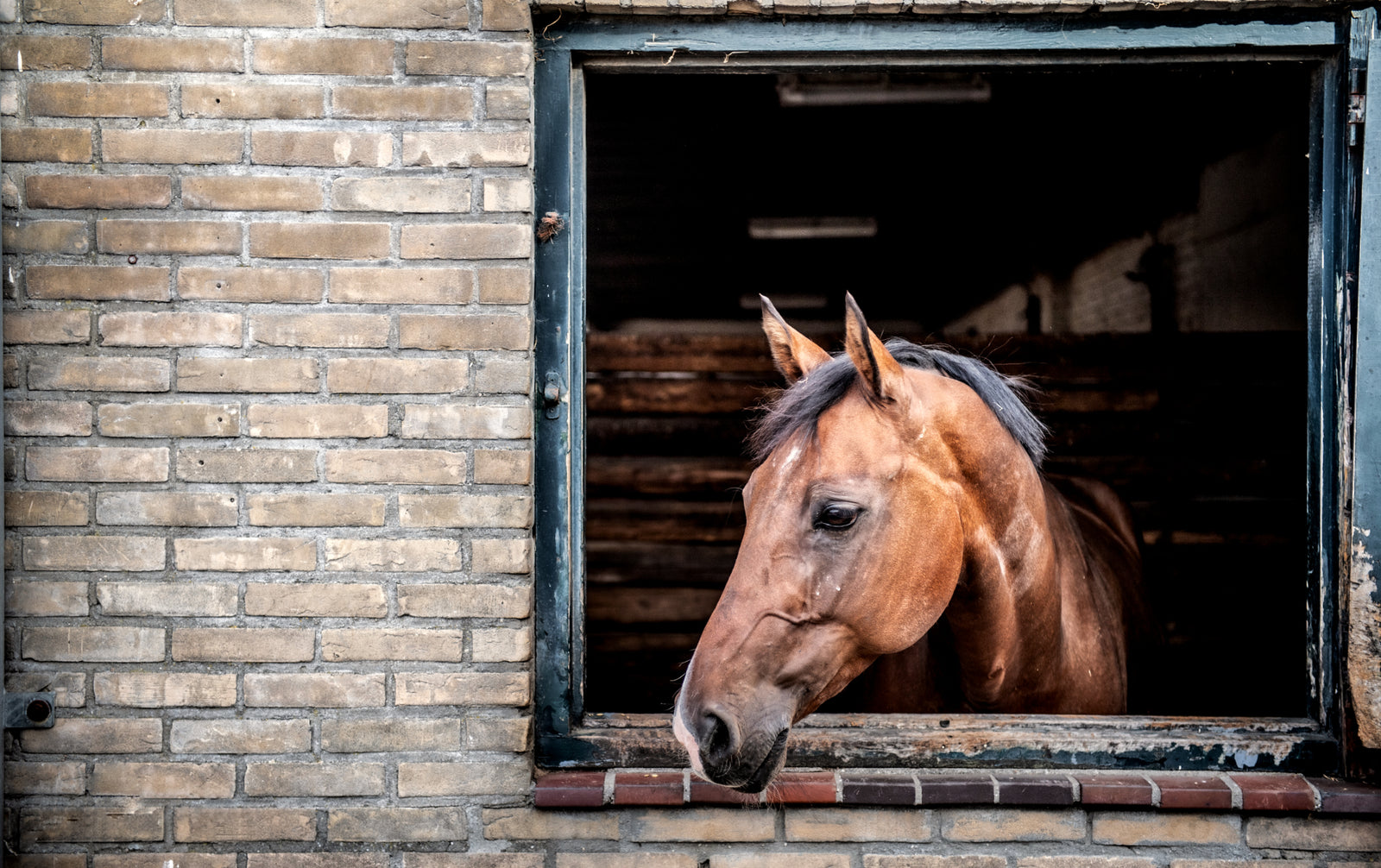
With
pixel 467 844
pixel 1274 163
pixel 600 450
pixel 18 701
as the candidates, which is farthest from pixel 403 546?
pixel 1274 163

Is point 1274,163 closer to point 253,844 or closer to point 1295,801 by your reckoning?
point 1295,801

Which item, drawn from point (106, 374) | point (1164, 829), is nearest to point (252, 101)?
point (106, 374)

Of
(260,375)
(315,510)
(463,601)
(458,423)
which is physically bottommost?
(463,601)

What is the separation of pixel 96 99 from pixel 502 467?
1275 mm

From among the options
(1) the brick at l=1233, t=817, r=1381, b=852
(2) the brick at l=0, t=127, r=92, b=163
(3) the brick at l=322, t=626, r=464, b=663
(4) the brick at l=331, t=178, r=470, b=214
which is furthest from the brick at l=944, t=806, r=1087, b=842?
(2) the brick at l=0, t=127, r=92, b=163

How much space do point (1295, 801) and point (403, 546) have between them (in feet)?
7.00

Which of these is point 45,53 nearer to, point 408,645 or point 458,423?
point 458,423

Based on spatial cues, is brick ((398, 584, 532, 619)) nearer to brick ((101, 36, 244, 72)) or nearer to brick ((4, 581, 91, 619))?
brick ((4, 581, 91, 619))

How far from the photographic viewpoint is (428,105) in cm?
203

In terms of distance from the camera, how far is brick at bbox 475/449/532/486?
2.02 meters

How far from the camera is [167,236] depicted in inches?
80.0

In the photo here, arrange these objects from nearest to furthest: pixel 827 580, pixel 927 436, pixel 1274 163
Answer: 1. pixel 827 580
2. pixel 927 436
3. pixel 1274 163

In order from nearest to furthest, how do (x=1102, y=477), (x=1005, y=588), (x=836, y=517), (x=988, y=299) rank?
(x=836, y=517)
(x=1005, y=588)
(x=1102, y=477)
(x=988, y=299)

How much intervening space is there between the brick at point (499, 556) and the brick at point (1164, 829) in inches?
57.8
